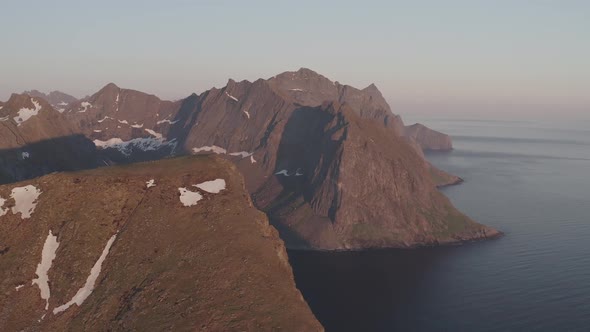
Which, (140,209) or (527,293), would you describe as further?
(527,293)

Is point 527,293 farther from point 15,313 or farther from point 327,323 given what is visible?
point 15,313

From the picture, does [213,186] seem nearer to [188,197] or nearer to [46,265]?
[188,197]

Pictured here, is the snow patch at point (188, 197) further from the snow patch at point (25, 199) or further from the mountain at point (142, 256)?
the snow patch at point (25, 199)

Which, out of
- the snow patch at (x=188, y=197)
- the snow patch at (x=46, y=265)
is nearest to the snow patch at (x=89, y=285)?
the snow patch at (x=46, y=265)

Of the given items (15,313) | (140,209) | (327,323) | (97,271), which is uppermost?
(140,209)

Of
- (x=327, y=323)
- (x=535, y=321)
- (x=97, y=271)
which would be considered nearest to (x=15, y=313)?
(x=97, y=271)

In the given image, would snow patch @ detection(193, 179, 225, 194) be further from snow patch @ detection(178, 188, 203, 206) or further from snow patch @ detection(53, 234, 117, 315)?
snow patch @ detection(53, 234, 117, 315)

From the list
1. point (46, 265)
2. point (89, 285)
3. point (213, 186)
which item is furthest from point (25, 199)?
point (213, 186)
